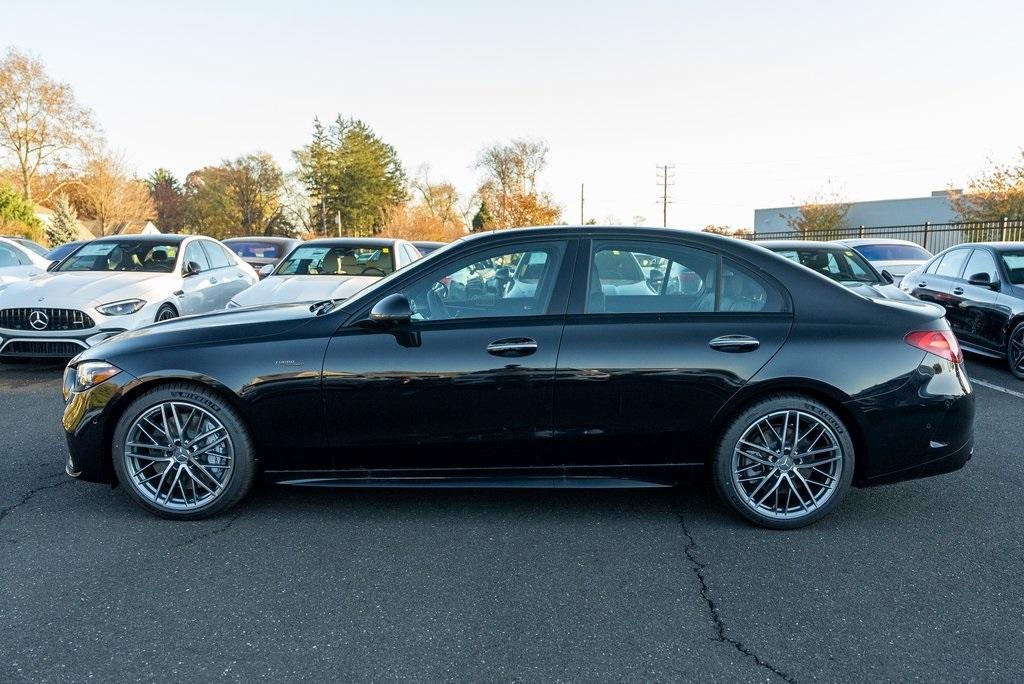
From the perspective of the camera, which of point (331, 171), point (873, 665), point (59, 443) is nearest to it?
point (873, 665)

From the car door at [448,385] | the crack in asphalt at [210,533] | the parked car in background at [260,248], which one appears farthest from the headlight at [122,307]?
the parked car in background at [260,248]

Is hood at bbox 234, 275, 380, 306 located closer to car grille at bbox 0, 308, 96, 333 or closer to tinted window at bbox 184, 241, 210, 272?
tinted window at bbox 184, 241, 210, 272

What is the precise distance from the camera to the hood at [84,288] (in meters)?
7.96

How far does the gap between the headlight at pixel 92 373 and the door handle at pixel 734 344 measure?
3050 mm

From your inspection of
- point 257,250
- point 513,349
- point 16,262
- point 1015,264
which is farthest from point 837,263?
point 16,262

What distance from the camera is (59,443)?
A: 5.52 metres

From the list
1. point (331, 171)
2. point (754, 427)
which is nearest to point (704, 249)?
point (754, 427)

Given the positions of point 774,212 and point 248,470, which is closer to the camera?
point 248,470

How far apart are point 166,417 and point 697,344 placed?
108 inches

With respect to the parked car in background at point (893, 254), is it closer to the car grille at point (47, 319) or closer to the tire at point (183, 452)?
the car grille at point (47, 319)

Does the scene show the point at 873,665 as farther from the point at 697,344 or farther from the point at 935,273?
the point at 935,273

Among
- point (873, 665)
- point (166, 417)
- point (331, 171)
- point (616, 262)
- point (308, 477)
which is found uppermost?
point (331, 171)

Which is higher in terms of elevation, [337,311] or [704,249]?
[704,249]

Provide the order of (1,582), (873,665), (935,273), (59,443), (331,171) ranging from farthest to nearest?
1. (331,171)
2. (935,273)
3. (59,443)
4. (1,582)
5. (873,665)
